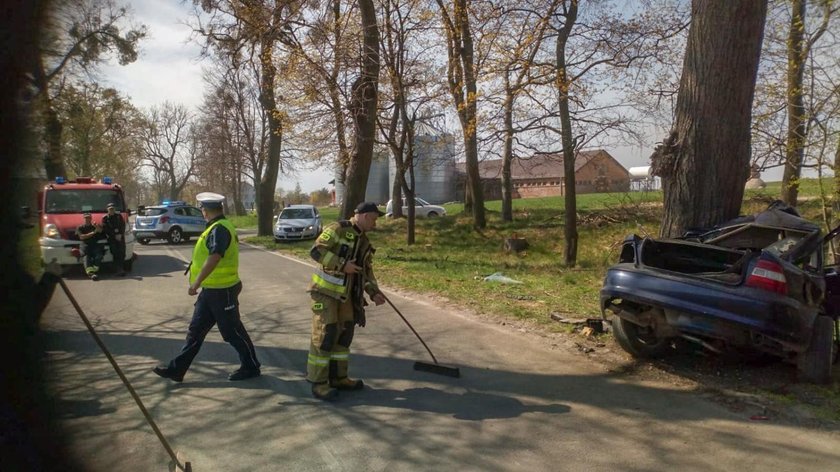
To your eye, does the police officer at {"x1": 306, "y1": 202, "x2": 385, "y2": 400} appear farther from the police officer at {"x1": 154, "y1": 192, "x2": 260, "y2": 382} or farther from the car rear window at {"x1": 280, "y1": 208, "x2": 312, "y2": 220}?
the car rear window at {"x1": 280, "y1": 208, "x2": 312, "y2": 220}

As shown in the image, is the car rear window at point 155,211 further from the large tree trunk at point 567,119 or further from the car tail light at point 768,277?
the car tail light at point 768,277

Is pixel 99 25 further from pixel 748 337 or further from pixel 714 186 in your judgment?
pixel 714 186

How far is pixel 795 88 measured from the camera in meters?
11.0

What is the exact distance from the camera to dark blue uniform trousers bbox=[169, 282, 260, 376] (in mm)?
5473

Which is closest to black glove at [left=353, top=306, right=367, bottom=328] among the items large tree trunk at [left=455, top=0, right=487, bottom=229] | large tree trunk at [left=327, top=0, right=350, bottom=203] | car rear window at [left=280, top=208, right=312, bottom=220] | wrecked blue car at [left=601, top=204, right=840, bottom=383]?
wrecked blue car at [left=601, top=204, right=840, bottom=383]

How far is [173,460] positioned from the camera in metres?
3.70

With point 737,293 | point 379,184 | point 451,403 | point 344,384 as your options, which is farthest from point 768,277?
point 379,184

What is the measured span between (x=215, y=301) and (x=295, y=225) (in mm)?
19100

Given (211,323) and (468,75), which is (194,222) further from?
(211,323)

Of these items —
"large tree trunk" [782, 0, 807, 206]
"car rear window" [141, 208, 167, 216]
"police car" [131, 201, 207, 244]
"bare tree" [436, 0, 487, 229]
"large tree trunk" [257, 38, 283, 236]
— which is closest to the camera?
"large tree trunk" [782, 0, 807, 206]

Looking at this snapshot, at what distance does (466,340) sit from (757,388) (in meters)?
3.10

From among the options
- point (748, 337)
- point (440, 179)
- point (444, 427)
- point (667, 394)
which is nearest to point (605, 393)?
point (667, 394)

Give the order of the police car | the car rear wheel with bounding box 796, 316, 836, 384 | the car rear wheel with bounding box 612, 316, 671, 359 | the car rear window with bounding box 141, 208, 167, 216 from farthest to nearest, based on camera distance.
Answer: the car rear window with bounding box 141, 208, 167, 216 < the police car < the car rear wheel with bounding box 612, 316, 671, 359 < the car rear wheel with bounding box 796, 316, 836, 384

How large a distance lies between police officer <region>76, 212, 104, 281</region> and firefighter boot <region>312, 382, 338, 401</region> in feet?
→ 32.6
